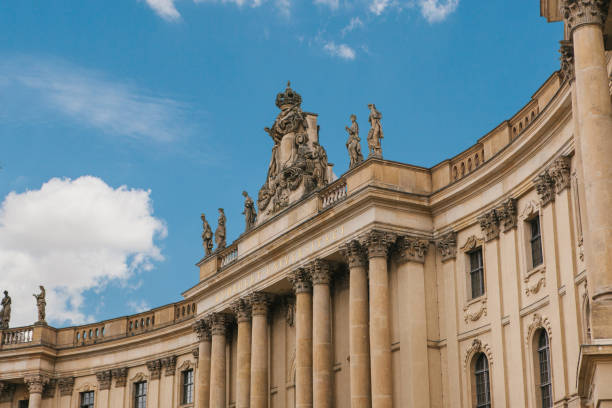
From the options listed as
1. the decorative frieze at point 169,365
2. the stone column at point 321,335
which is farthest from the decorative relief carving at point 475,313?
the decorative frieze at point 169,365

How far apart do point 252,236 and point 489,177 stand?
13714mm

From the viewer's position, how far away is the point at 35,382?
56.7 m

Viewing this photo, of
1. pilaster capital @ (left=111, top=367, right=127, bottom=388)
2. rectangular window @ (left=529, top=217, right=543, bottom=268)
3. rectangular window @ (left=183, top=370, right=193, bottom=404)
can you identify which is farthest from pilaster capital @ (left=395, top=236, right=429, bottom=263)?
pilaster capital @ (left=111, top=367, right=127, bottom=388)

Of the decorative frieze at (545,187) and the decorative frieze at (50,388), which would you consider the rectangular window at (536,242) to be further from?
the decorative frieze at (50,388)

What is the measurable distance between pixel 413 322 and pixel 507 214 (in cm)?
538

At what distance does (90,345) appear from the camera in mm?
56906

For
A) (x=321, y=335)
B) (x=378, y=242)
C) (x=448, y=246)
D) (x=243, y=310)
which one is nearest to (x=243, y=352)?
(x=243, y=310)

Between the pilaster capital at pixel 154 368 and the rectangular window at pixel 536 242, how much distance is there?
26571mm

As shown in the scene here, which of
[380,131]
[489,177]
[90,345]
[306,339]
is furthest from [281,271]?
[90,345]

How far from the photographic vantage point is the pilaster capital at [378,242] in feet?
121

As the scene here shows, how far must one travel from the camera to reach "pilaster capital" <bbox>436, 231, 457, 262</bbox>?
37.1 m

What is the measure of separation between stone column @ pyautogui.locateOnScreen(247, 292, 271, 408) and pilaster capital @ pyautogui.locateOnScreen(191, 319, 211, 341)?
5045mm

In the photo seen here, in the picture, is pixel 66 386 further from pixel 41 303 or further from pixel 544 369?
pixel 544 369

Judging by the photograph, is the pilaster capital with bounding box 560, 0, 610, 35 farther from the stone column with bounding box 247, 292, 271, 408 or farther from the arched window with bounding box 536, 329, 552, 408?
the stone column with bounding box 247, 292, 271, 408
